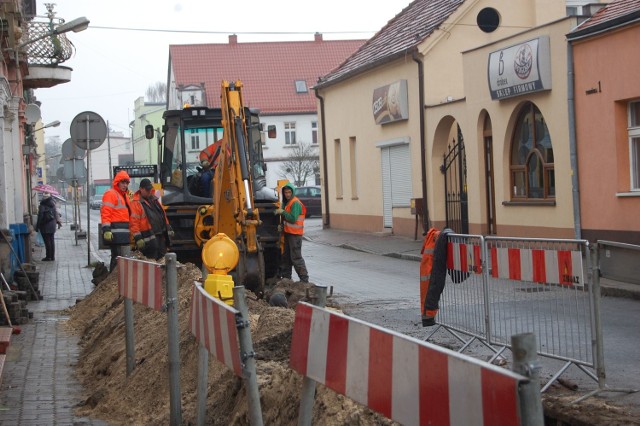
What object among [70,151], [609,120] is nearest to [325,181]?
[70,151]

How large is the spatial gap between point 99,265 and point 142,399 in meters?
10.7

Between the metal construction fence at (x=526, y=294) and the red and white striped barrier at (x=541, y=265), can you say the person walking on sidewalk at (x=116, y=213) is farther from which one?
the red and white striped barrier at (x=541, y=265)

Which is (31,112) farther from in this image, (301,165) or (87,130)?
(301,165)

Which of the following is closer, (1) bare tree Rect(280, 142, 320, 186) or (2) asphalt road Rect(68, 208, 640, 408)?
(2) asphalt road Rect(68, 208, 640, 408)

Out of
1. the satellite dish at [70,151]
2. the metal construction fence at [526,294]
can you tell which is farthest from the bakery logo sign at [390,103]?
the metal construction fence at [526,294]

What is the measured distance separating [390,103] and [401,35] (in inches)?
114

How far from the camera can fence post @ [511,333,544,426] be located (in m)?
3.08

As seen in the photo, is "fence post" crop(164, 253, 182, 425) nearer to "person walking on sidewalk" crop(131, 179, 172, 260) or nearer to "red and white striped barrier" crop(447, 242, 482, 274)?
"red and white striped barrier" crop(447, 242, 482, 274)

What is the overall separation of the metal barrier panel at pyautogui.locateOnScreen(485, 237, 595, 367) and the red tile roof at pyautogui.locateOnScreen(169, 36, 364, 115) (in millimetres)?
57800

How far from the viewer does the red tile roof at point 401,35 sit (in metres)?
28.9

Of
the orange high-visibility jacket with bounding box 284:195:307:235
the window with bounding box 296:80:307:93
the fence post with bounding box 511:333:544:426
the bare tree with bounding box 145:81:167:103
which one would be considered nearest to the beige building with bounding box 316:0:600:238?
the orange high-visibility jacket with bounding box 284:195:307:235

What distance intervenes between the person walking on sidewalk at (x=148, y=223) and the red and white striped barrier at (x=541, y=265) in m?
8.33

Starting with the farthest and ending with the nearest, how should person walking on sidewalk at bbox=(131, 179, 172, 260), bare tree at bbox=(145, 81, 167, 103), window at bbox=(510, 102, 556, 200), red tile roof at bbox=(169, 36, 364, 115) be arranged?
1. bare tree at bbox=(145, 81, 167, 103)
2. red tile roof at bbox=(169, 36, 364, 115)
3. window at bbox=(510, 102, 556, 200)
4. person walking on sidewalk at bbox=(131, 179, 172, 260)

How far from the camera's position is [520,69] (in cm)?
2166
